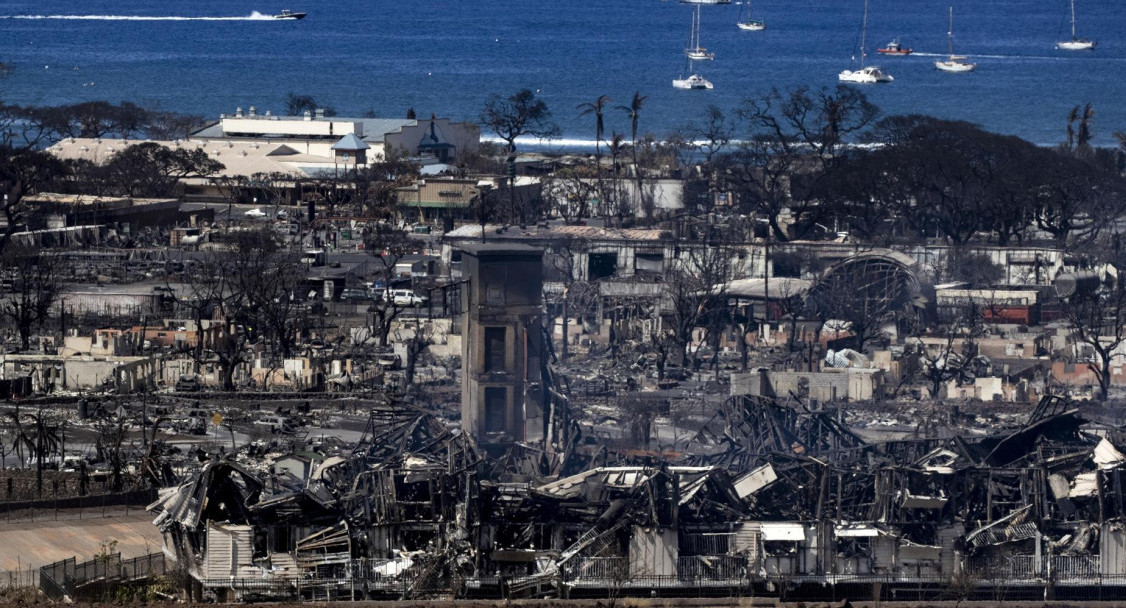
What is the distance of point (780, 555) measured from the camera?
21641 mm

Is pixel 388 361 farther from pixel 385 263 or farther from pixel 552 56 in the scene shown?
pixel 552 56

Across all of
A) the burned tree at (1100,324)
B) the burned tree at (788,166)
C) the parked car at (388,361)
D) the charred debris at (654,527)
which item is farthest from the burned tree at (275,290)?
the burned tree at (1100,324)

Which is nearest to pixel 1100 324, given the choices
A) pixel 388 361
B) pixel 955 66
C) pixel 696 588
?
pixel 388 361

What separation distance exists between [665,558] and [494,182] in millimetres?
33881

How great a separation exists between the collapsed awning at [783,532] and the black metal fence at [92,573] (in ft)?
19.8

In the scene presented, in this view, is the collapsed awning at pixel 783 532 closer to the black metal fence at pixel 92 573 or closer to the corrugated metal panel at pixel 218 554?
the corrugated metal panel at pixel 218 554

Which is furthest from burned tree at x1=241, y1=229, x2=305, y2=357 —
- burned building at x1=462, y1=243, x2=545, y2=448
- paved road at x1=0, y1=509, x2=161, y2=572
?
paved road at x1=0, y1=509, x2=161, y2=572

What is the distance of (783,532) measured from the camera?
21.9 metres

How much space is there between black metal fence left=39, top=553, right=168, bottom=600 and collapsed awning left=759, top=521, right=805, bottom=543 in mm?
6036

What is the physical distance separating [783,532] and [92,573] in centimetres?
695

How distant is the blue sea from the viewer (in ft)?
343

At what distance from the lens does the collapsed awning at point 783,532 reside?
21.8 meters

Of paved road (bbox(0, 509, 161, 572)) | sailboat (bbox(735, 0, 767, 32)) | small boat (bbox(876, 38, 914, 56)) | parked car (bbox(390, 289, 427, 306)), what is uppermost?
sailboat (bbox(735, 0, 767, 32))

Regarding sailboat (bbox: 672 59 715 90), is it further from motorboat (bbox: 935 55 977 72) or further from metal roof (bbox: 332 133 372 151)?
metal roof (bbox: 332 133 372 151)
